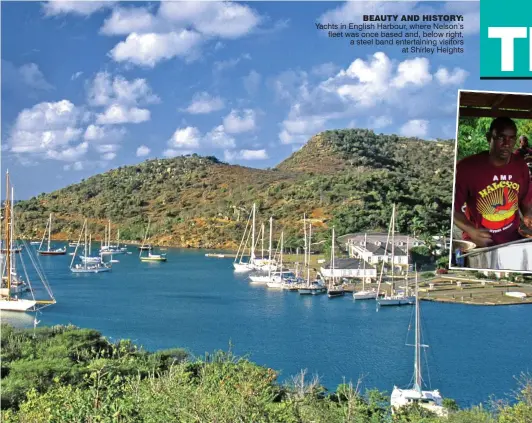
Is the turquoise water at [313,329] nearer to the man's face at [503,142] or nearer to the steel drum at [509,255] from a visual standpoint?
the steel drum at [509,255]

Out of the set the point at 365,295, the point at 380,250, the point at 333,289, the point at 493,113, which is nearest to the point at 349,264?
the point at 380,250

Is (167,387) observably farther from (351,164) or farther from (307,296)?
(351,164)

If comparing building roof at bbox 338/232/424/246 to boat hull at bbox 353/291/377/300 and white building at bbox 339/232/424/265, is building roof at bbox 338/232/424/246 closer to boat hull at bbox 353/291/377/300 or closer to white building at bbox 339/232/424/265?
white building at bbox 339/232/424/265

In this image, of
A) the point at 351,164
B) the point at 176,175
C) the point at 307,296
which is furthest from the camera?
the point at 176,175

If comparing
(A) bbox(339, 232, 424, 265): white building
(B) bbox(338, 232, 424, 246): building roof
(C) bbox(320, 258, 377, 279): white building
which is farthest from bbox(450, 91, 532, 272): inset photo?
(B) bbox(338, 232, 424, 246): building roof

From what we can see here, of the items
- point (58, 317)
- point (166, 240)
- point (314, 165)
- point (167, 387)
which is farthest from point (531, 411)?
point (314, 165)

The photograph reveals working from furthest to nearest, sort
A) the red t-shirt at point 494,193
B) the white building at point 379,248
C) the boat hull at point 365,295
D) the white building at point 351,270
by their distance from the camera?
the white building at point 379,248 → the white building at point 351,270 → the boat hull at point 365,295 → the red t-shirt at point 494,193

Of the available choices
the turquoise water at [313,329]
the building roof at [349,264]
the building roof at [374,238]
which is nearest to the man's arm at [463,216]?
the turquoise water at [313,329]

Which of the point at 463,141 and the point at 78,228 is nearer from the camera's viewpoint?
the point at 463,141
